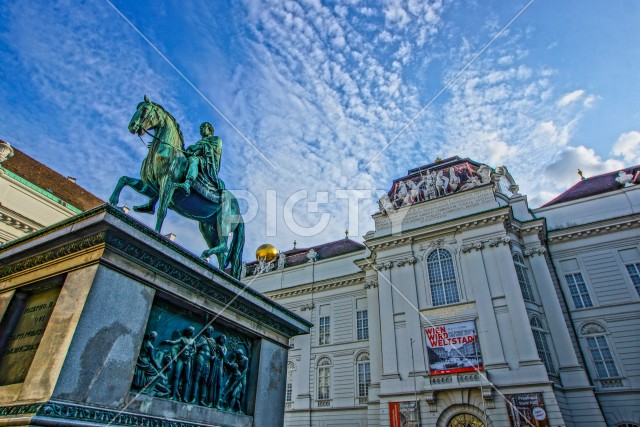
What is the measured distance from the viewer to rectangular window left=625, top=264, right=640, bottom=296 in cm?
2417

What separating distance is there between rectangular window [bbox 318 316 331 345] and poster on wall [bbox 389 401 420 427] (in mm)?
8905

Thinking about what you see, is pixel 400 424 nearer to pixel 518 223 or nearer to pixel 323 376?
pixel 323 376

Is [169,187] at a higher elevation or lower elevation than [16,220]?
lower

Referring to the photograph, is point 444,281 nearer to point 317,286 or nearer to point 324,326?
point 324,326

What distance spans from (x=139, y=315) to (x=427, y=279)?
77.5 ft

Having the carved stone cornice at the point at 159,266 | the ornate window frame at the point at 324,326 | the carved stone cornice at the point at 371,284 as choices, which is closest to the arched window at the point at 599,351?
the carved stone cornice at the point at 371,284

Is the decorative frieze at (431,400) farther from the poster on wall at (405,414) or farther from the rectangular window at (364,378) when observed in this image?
the rectangular window at (364,378)

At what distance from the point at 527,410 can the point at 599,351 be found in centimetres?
750

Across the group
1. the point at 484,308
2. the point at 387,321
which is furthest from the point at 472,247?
the point at 387,321

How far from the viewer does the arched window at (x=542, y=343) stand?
22.3 m

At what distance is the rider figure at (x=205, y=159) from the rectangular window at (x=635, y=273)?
27390mm

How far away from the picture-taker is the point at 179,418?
4785 millimetres

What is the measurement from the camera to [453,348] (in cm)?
2312

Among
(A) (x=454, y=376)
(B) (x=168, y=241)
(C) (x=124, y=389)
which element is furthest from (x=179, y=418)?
(A) (x=454, y=376)
